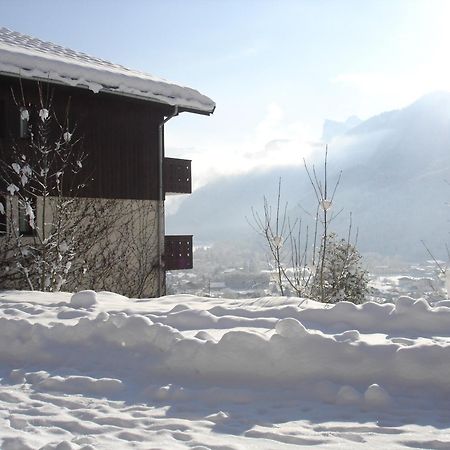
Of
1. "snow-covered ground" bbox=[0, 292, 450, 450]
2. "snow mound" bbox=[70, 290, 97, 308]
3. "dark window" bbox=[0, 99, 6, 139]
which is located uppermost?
"dark window" bbox=[0, 99, 6, 139]

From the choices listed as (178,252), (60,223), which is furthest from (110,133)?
(60,223)

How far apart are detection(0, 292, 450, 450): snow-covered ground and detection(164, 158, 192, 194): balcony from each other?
9.18 meters

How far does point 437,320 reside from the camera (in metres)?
5.18

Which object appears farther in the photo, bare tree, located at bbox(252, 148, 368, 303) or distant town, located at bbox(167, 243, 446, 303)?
distant town, located at bbox(167, 243, 446, 303)

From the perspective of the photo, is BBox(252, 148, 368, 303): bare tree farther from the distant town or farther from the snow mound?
the snow mound

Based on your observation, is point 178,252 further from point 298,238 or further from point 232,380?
point 232,380

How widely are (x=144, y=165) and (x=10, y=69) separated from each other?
4.07 metres

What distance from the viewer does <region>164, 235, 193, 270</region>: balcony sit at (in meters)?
15.2

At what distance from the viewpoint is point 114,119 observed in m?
14.2

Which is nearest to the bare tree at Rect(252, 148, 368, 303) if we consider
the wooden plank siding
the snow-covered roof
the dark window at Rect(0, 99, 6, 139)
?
the snow-covered roof

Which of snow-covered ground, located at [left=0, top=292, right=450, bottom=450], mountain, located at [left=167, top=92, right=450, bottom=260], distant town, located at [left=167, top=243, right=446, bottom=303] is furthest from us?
mountain, located at [left=167, top=92, right=450, bottom=260]

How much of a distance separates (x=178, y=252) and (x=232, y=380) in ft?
36.3

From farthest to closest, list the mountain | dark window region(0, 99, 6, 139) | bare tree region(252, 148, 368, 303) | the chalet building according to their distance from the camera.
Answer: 1. the mountain
2. dark window region(0, 99, 6, 139)
3. the chalet building
4. bare tree region(252, 148, 368, 303)

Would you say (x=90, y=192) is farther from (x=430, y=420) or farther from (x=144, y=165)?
(x=430, y=420)
